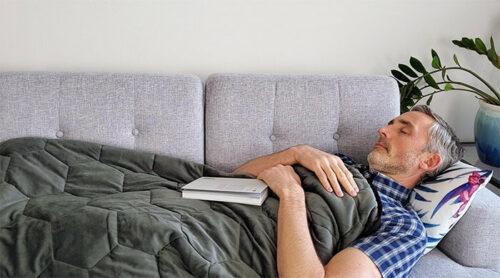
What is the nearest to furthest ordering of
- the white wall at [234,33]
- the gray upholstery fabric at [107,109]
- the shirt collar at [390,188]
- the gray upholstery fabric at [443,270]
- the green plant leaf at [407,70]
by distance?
the gray upholstery fabric at [443,270] → the shirt collar at [390,188] → the gray upholstery fabric at [107,109] → the white wall at [234,33] → the green plant leaf at [407,70]

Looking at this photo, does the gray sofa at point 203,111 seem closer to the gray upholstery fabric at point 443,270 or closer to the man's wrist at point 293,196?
the man's wrist at point 293,196

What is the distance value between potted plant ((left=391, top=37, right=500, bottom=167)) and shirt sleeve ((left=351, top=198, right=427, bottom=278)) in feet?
2.76

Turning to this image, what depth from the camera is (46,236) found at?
116cm

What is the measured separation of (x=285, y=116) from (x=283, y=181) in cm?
37

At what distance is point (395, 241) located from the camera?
1.23m

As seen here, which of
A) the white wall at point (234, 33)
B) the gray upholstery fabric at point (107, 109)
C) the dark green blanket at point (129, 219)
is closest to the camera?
the dark green blanket at point (129, 219)

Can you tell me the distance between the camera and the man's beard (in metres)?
1.52

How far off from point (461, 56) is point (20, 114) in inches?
78.5

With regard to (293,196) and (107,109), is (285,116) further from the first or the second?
(107,109)

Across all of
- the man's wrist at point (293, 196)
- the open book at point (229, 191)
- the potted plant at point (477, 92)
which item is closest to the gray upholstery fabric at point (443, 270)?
the man's wrist at point (293, 196)

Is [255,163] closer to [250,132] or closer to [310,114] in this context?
[250,132]

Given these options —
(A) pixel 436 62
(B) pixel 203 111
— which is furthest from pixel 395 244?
(A) pixel 436 62

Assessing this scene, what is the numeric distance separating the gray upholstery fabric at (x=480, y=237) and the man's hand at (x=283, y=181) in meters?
0.55

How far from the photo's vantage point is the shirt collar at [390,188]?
1.52 metres
